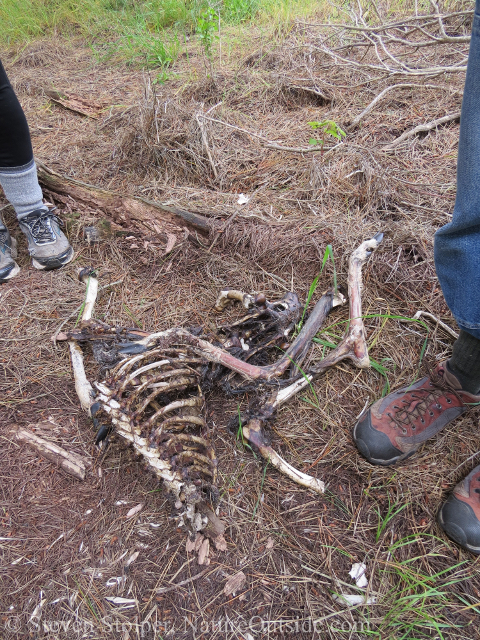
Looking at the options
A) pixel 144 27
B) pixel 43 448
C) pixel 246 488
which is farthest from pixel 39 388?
pixel 144 27

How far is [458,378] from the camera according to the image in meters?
1.62

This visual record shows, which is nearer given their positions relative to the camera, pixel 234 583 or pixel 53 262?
pixel 234 583

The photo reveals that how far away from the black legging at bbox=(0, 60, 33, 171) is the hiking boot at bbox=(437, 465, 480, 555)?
2.84 metres

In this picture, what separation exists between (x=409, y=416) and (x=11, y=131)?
8.57 ft

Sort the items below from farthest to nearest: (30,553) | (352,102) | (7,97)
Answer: (352,102)
(7,97)
(30,553)

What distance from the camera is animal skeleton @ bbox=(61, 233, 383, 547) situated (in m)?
1.40

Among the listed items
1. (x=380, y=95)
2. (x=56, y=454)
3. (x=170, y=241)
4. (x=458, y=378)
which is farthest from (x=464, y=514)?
(x=380, y=95)

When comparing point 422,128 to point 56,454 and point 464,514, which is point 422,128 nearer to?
point 464,514

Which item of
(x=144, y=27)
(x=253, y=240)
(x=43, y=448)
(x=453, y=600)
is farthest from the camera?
(x=144, y=27)

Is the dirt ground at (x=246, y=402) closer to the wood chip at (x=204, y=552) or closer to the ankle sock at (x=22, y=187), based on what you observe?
the wood chip at (x=204, y=552)

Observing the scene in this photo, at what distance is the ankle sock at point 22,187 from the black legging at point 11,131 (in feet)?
0.11

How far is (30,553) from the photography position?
137 cm

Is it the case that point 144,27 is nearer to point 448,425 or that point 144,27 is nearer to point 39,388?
point 39,388

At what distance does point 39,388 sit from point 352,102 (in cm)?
333
